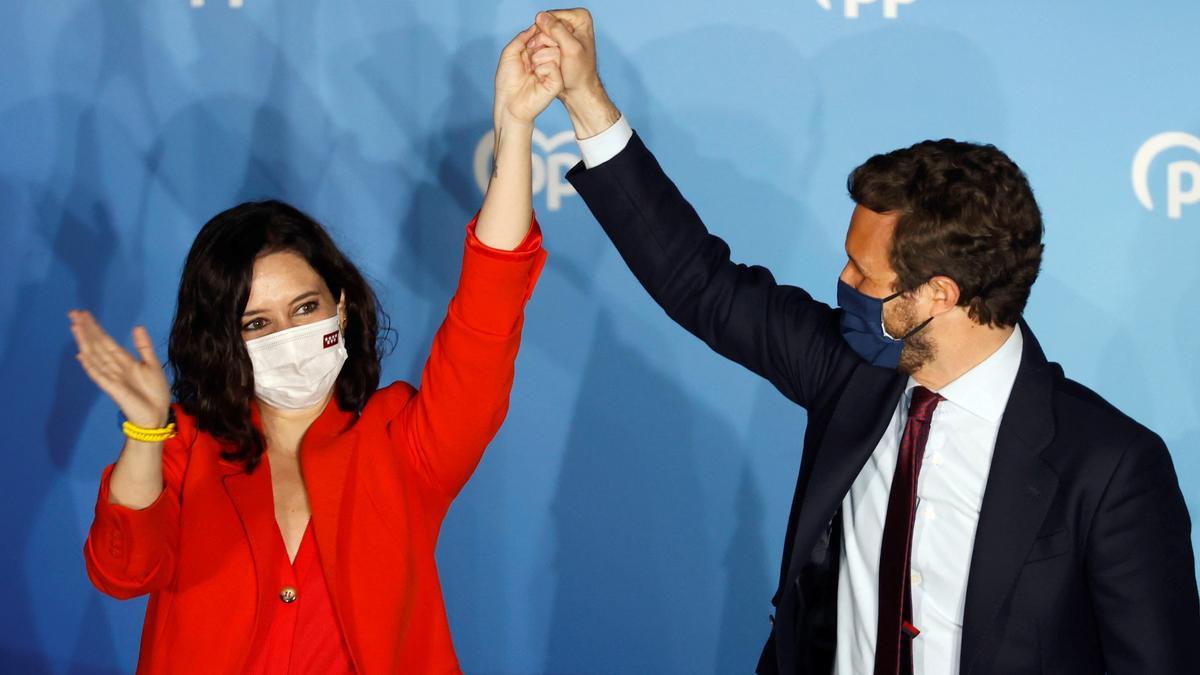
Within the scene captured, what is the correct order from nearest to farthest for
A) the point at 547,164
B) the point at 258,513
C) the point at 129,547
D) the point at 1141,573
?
the point at 1141,573, the point at 129,547, the point at 258,513, the point at 547,164

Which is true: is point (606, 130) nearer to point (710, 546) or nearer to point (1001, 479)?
point (1001, 479)

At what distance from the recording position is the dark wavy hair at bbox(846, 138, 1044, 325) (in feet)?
5.49

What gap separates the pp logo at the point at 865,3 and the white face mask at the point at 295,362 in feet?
4.10

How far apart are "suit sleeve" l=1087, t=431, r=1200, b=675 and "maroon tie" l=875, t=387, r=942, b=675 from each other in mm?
228

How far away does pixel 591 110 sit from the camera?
5.82ft

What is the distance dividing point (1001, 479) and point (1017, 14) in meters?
1.19

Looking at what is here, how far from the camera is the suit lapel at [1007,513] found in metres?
1.58

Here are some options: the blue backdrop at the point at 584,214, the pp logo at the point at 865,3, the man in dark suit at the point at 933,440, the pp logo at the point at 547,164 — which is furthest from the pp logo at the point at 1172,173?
the pp logo at the point at 547,164

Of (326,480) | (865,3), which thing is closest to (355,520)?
(326,480)

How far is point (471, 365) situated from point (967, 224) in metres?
0.69

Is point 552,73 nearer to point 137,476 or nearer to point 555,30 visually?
point 555,30

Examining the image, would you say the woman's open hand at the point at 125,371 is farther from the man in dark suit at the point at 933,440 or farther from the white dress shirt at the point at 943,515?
the white dress shirt at the point at 943,515

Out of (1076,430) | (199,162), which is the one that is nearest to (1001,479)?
(1076,430)

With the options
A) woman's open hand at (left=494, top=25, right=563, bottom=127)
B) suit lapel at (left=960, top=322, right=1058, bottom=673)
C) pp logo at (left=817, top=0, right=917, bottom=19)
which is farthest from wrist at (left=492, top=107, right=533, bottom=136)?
pp logo at (left=817, top=0, right=917, bottom=19)
